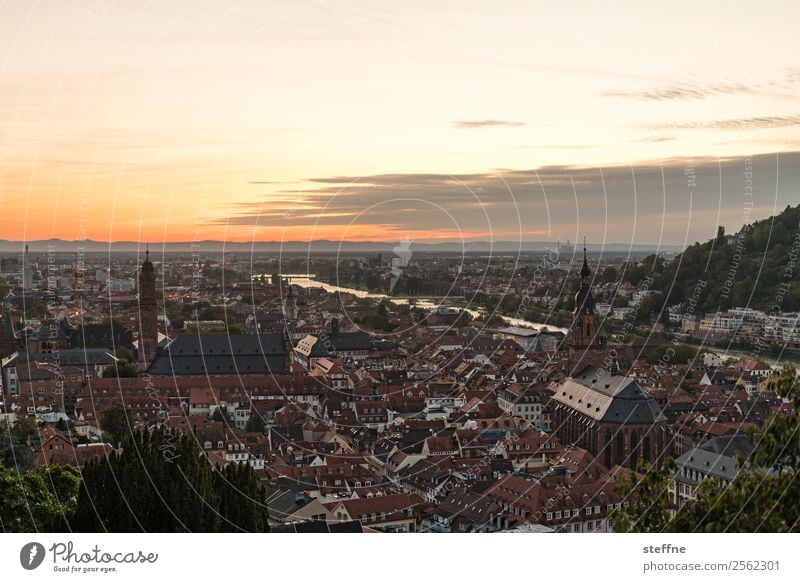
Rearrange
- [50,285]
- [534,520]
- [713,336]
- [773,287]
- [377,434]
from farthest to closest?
[50,285] → [713,336] → [773,287] → [377,434] → [534,520]

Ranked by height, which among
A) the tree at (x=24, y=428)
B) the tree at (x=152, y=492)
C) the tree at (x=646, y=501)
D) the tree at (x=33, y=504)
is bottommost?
the tree at (x=24, y=428)

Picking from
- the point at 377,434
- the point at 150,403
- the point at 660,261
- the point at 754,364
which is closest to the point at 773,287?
the point at 754,364

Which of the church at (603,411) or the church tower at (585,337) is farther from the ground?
the church tower at (585,337)

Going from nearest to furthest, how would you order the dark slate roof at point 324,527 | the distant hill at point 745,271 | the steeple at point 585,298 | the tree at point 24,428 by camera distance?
the dark slate roof at point 324,527, the tree at point 24,428, the steeple at point 585,298, the distant hill at point 745,271

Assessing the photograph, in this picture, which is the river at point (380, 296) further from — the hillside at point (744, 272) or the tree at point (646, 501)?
the tree at point (646, 501)

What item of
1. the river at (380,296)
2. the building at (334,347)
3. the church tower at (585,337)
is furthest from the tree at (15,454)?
the building at (334,347)

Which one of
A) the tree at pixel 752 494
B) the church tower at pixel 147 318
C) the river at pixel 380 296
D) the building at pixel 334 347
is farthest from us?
the building at pixel 334 347

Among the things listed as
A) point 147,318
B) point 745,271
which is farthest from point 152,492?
point 147,318

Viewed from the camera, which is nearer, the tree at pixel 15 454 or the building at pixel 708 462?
the tree at pixel 15 454
